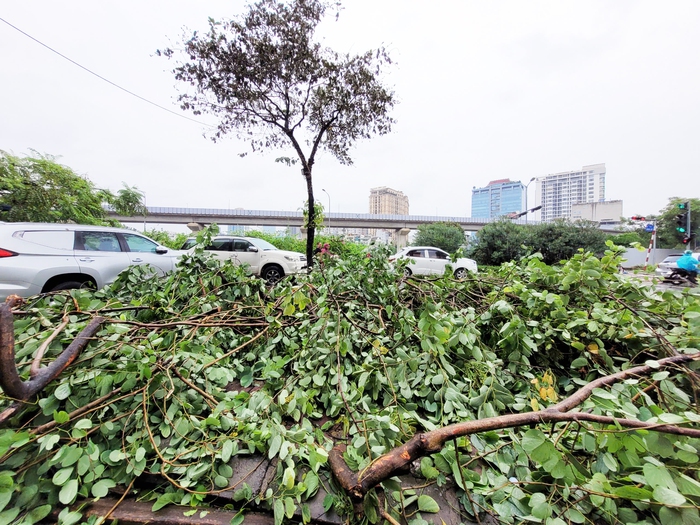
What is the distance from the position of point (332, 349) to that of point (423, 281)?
1.14 metres

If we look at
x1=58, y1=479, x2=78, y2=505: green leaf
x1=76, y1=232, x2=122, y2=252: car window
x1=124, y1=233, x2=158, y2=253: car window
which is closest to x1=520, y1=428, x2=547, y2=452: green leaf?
x1=58, y1=479, x2=78, y2=505: green leaf

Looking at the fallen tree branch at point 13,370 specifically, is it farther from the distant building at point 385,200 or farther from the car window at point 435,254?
the distant building at point 385,200

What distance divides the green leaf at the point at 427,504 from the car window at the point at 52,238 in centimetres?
607

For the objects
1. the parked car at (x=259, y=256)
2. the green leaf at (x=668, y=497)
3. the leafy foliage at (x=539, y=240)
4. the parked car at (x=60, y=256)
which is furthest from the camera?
the leafy foliage at (x=539, y=240)

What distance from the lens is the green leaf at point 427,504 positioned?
2.91 ft

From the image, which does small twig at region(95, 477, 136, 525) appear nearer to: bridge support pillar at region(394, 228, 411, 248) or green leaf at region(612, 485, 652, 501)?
green leaf at region(612, 485, 652, 501)

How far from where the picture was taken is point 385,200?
51.0 metres

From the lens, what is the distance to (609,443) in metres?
0.84

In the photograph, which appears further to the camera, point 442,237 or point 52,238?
point 442,237

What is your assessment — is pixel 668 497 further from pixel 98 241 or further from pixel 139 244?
pixel 139 244

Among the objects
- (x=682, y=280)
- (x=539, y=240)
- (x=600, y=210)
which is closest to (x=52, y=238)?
(x=682, y=280)

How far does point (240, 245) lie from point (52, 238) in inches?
190

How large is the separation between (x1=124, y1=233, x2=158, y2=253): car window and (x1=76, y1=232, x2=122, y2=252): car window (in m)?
0.18

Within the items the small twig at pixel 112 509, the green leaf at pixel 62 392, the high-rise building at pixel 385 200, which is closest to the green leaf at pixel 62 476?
the small twig at pixel 112 509
